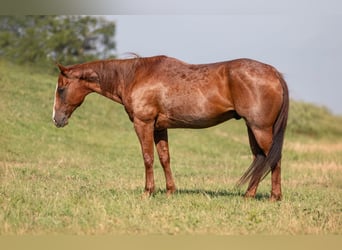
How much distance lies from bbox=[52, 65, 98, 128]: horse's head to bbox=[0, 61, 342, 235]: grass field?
4.59 ft

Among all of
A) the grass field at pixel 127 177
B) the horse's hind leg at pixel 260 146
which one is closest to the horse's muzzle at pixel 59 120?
the grass field at pixel 127 177

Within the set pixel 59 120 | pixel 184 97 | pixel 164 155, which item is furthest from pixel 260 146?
pixel 59 120

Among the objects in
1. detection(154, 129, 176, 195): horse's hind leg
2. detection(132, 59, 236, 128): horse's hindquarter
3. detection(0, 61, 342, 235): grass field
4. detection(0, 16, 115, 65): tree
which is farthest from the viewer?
detection(0, 16, 115, 65): tree

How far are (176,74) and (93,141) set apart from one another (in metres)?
12.1

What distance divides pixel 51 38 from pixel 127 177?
21769 mm

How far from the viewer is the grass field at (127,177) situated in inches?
253

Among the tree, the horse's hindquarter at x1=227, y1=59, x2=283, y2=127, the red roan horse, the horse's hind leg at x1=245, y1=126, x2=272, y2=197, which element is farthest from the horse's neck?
the tree

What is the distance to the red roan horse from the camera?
27.1ft

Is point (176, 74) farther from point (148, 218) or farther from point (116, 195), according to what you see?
point (148, 218)

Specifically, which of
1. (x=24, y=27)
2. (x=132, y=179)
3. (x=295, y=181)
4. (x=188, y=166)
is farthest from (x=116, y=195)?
(x=24, y=27)

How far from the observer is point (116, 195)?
8469mm

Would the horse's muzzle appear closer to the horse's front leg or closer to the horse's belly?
the horse's front leg

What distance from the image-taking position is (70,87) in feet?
30.6

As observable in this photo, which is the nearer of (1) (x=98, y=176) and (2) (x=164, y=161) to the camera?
(2) (x=164, y=161)
